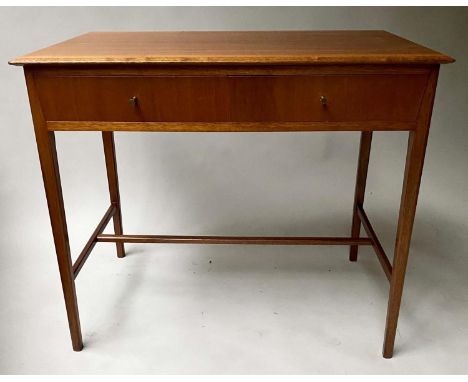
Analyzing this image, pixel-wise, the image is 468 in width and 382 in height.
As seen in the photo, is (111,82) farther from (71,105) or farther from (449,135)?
(449,135)

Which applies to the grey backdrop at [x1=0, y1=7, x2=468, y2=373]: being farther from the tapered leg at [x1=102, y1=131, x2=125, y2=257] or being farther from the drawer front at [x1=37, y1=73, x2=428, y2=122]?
the drawer front at [x1=37, y1=73, x2=428, y2=122]

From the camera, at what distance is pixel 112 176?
263cm

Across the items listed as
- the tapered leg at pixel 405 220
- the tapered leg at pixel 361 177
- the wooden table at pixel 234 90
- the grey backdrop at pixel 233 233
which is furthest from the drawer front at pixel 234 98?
the grey backdrop at pixel 233 233

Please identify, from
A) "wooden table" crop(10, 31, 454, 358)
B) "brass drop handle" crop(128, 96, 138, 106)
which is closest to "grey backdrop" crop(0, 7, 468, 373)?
"wooden table" crop(10, 31, 454, 358)

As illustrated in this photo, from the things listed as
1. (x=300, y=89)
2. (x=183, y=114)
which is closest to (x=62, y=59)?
(x=183, y=114)

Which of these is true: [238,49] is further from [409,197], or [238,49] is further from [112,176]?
[112,176]

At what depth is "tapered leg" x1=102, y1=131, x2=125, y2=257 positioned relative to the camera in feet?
8.29

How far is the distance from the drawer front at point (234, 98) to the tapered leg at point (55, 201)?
0.03 m

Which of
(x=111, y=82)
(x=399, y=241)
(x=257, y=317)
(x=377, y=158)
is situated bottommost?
(x=257, y=317)

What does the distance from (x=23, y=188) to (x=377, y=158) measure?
83.8 inches

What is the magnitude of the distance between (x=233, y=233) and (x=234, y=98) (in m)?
1.39

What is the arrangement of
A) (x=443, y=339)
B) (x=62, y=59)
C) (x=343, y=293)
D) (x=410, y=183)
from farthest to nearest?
1. (x=343, y=293)
2. (x=443, y=339)
3. (x=410, y=183)
4. (x=62, y=59)

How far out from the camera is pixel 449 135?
10.5 ft

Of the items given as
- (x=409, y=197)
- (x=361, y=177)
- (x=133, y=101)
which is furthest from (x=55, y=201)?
(x=361, y=177)
